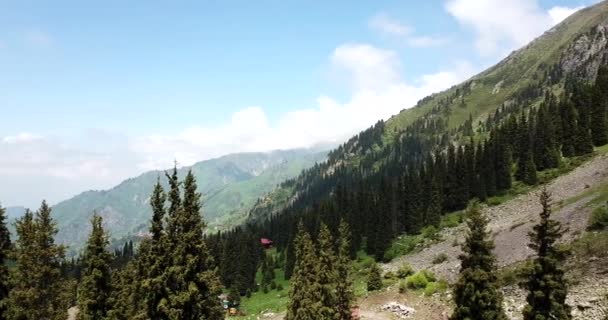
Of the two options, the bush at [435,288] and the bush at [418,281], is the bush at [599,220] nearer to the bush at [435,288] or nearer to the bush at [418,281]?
the bush at [435,288]

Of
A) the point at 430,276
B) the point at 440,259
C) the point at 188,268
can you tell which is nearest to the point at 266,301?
the point at 440,259

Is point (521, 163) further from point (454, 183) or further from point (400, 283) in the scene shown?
point (400, 283)

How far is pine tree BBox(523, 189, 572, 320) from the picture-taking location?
28.0 m

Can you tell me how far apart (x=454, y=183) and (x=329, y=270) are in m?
75.9

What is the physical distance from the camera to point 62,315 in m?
34.9

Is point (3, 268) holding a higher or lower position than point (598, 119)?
lower

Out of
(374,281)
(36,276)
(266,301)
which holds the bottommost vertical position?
(266,301)

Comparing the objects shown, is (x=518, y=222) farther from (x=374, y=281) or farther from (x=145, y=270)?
(x=145, y=270)

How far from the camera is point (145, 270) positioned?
3544 centimetres

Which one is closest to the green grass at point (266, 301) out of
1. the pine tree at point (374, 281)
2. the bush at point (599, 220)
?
the pine tree at point (374, 281)

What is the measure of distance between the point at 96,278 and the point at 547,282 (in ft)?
96.8

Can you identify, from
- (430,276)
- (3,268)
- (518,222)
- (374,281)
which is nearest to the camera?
(3,268)

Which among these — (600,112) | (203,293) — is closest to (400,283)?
(203,293)

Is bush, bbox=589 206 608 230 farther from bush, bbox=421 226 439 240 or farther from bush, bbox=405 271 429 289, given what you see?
bush, bbox=421 226 439 240
